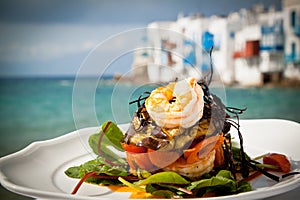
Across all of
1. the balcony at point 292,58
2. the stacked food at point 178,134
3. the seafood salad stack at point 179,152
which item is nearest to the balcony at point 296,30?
the balcony at point 292,58

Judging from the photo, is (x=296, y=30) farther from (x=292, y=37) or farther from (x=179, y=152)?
(x=179, y=152)

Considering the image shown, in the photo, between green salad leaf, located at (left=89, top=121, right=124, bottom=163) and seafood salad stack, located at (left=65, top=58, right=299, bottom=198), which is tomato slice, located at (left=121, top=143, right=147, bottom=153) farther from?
green salad leaf, located at (left=89, top=121, right=124, bottom=163)

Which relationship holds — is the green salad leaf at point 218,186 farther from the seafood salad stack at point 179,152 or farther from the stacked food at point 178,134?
the stacked food at point 178,134

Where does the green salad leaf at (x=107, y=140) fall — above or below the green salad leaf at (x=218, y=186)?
above

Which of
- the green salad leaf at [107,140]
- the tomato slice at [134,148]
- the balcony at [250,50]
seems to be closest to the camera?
the tomato slice at [134,148]

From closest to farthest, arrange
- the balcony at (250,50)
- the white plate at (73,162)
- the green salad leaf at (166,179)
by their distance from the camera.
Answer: the white plate at (73,162), the green salad leaf at (166,179), the balcony at (250,50)

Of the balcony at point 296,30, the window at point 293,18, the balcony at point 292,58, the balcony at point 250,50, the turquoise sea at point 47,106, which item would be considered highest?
the window at point 293,18

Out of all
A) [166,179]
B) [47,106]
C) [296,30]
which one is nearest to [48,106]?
[47,106]

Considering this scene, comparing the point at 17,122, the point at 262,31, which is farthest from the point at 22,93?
the point at 262,31
